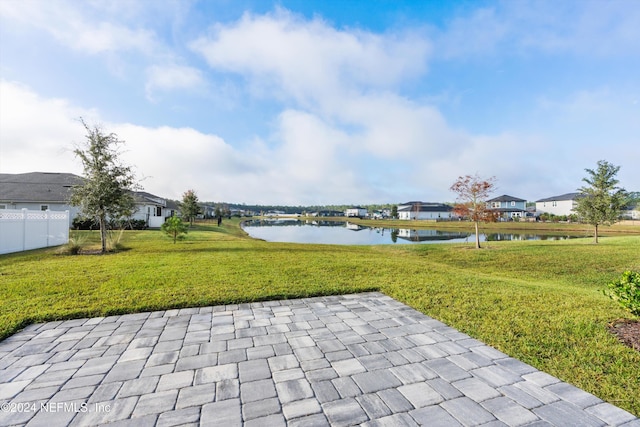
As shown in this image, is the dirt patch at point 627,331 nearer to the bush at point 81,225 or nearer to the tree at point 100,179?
the tree at point 100,179

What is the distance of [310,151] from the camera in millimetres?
18438

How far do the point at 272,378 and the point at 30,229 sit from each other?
11776 mm

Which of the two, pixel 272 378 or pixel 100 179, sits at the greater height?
pixel 100 179

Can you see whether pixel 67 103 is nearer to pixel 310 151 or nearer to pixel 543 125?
pixel 310 151

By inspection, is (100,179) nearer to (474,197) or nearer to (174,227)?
(174,227)

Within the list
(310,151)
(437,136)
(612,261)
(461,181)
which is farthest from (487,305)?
(437,136)

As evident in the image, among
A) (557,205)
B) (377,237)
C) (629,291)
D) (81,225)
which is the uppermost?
(557,205)

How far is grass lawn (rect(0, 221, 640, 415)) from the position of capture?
2432 mm

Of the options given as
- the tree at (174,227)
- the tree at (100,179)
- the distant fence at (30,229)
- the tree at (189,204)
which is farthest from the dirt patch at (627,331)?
the tree at (189,204)

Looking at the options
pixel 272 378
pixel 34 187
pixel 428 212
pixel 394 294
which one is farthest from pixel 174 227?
pixel 428 212

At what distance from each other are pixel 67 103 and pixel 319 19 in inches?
337

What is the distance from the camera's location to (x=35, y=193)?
59.5 feet

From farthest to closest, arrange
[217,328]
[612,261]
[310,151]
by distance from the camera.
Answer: [310,151], [612,261], [217,328]

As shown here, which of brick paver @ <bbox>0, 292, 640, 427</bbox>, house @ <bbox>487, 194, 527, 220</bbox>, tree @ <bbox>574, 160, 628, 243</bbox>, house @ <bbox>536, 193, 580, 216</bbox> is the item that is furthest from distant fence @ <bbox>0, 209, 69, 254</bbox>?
house @ <bbox>536, 193, 580, 216</bbox>
